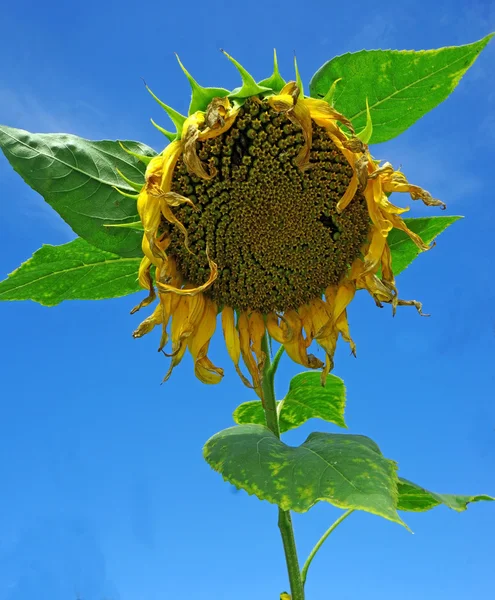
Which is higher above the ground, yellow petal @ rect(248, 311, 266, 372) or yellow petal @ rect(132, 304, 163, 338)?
yellow petal @ rect(248, 311, 266, 372)

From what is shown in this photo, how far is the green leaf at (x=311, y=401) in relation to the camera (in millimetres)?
3699

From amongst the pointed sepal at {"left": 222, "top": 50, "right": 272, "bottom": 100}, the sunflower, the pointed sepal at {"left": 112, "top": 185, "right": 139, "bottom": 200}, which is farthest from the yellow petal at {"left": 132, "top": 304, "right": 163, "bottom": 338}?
the pointed sepal at {"left": 222, "top": 50, "right": 272, "bottom": 100}

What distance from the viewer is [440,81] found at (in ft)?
9.53

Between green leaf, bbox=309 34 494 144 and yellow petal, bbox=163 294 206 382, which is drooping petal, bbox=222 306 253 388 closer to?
yellow petal, bbox=163 294 206 382

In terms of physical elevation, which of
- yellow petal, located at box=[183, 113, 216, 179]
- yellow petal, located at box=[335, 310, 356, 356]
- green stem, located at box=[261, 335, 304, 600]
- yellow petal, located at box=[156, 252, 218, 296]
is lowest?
green stem, located at box=[261, 335, 304, 600]

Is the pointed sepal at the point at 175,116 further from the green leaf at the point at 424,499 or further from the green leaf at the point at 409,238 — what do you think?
the green leaf at the point at 424,499

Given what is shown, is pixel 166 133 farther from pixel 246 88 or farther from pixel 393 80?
pixel 393 80

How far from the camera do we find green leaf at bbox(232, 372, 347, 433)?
146 inches

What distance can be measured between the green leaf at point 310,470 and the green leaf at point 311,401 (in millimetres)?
688

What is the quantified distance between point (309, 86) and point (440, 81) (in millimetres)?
556

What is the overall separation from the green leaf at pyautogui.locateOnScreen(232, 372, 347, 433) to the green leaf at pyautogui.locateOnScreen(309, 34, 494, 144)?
1392mm

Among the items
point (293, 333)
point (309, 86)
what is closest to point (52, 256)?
point (293, 333)

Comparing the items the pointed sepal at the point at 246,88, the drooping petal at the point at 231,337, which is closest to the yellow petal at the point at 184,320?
the drooping petal at the point at 231,337

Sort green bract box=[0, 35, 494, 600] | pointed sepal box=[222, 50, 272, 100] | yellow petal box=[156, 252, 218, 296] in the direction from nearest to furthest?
1. pointed sepal box=[222, 50, 272, 100]
2. green bract box=[0, 35, 494, 600]
3. yellow petal box=[156, 252, 218, 296]
